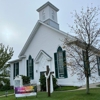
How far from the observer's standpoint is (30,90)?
11461 mm

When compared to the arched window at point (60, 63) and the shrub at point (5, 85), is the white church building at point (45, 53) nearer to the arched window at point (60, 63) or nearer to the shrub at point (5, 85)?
the arched window at point (60, 63)

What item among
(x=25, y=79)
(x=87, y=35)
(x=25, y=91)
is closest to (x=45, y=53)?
(x=25, y=79)

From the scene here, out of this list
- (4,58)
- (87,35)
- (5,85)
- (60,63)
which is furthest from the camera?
(5,85)

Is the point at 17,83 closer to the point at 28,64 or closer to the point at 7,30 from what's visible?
the point at 28,64

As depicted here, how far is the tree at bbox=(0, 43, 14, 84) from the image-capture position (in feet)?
74.8

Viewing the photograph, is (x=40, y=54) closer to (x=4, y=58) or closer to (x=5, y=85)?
(x=4, y=58)

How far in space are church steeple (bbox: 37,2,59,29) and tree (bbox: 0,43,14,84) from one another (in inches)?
286

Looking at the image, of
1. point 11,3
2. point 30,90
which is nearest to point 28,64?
point 11,3

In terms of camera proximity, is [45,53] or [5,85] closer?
[45,53]

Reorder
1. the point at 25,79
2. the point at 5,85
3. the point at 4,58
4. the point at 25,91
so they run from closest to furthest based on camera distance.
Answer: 1. the point at 25,91
2. the point at 25,79
3. the point at 4,58
4. the point at 5,85

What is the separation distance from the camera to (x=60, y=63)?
57.9 feet

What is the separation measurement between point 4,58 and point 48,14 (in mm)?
9369

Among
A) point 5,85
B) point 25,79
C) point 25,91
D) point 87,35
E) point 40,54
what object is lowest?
point 5,85

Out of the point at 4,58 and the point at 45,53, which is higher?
the point at 45,53
